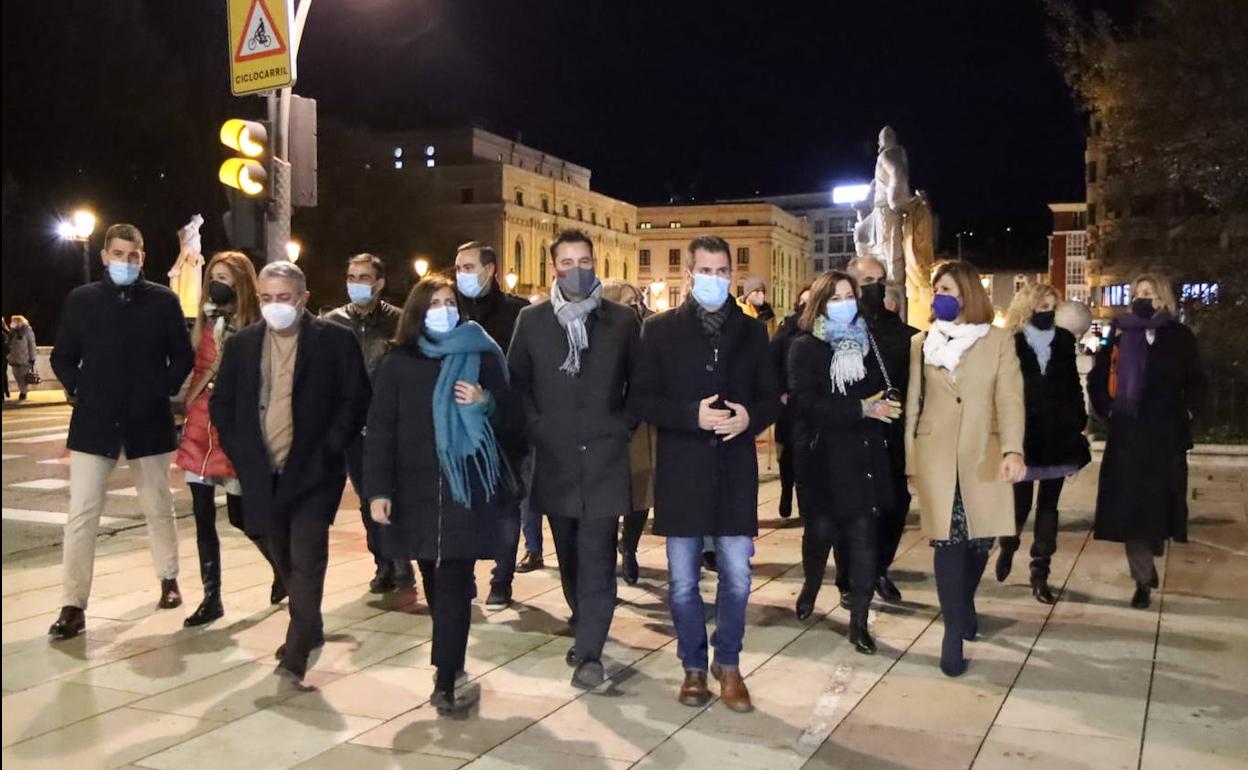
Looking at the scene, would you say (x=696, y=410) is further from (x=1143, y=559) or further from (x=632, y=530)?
(x=1143, y=559)

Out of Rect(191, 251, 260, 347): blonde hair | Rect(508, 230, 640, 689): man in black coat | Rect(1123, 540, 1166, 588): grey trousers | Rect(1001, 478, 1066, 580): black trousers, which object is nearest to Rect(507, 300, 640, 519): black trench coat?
Rect(508, 230, 640, 689): man in black coat

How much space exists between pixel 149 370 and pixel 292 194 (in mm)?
3693

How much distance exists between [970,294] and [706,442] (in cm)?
156

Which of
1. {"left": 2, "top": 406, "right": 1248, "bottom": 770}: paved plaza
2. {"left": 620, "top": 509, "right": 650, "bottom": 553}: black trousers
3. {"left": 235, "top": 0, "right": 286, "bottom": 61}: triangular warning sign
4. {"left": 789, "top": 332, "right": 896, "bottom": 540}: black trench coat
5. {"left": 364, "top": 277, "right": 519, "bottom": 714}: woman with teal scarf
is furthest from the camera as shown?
{"left": 235, "top": 0, "right": 286, "bottom": 61}: triangular warning sign

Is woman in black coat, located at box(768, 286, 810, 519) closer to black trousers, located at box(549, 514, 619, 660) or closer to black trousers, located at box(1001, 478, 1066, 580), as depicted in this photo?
black trousers, located at box(549, 514, 619, 660)

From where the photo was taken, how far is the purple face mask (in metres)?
5.57

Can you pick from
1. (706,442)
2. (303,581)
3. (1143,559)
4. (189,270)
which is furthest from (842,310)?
(189,270)

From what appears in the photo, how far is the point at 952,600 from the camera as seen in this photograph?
5570mm

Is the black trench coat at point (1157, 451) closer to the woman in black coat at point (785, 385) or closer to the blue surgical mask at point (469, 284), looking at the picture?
the woman in black coat at point (785, 385)

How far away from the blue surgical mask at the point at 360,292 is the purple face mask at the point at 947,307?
3.24 meters

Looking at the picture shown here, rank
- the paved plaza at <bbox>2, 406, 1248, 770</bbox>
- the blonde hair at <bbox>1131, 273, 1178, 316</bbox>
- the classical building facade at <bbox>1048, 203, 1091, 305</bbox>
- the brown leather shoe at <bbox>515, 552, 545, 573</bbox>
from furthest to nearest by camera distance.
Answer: the classical building facade at <bbox>1048, 203, 1091, 305</bbox>, the brown leather shoe at <bbox>515, 552, 545, 573</bbox>, the blonde hair at <bbox>1131, 273, 1178, 316</bbox>, the paved plaza at <bbox>2, 406, 1248, 770</bbox>

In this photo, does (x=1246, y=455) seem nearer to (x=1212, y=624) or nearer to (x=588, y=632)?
(x=1212, y=624)

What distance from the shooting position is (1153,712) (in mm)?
4883

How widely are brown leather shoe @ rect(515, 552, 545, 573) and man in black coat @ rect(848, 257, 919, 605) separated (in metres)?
2.08
